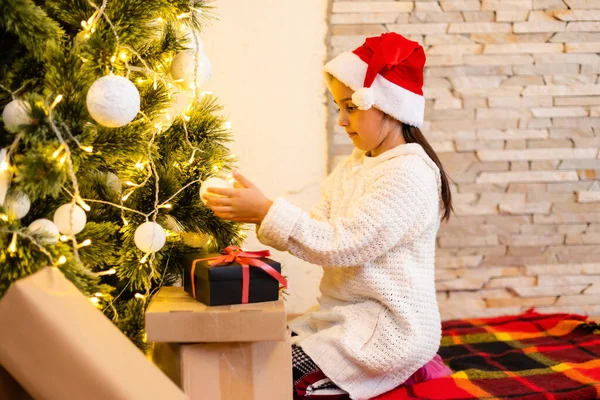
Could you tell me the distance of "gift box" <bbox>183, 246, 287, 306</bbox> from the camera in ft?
3.77

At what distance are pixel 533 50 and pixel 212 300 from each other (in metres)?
1.39

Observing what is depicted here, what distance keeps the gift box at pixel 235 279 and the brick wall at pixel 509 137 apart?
86cm

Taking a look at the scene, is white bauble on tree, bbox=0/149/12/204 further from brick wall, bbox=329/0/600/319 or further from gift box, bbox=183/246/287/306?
brick wall, bbox=329/0/600/319

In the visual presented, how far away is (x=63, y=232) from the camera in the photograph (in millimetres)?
1123

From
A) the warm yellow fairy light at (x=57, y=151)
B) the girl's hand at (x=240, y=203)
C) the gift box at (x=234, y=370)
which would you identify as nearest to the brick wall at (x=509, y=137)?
the girl's hand at (x=240, y=203)

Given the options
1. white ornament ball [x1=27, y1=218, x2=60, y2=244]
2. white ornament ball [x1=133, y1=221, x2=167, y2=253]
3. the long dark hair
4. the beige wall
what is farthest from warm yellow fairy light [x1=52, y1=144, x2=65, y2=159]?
the beige wall

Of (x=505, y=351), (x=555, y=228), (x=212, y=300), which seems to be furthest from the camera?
(x=555, y=228)

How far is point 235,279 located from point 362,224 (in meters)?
0.28

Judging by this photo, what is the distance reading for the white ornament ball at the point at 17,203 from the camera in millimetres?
1035

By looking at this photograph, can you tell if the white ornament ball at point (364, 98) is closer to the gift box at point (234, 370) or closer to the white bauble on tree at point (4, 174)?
the gift box at point (234, 370)

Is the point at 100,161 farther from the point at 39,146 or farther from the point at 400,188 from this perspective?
the point at 400,188

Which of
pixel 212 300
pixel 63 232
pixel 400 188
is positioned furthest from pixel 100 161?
pixel 400 188

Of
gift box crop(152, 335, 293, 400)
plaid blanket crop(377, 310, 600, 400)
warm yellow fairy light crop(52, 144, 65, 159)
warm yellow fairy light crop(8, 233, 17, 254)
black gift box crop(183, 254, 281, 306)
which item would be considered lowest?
→ plaid blanket crop(377, 310, 600, 400)

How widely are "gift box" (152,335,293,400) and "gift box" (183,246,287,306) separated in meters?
0.08
